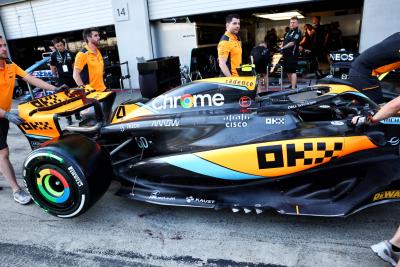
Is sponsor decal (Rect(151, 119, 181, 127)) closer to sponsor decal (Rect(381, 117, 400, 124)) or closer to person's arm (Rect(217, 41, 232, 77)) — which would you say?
sponsor decal (Rect(381, 117, 400, 124))

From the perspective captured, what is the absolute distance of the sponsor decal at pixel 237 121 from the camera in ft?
8.42

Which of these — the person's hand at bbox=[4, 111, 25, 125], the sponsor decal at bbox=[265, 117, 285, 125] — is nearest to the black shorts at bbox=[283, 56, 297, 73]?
the sponsor decal at bbox=[265, 117, 285, 125]

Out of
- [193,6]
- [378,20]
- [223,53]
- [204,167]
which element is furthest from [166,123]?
[193,6]

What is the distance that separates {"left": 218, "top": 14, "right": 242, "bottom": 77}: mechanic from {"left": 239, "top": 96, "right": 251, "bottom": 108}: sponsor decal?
4.96ft

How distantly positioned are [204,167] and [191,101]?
2.19 feet

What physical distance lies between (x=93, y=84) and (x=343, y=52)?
3.74 metres

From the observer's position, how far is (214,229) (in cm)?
256

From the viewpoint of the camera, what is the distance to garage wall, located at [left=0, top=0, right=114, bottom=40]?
10.0 m

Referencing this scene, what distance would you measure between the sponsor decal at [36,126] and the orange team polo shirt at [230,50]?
7.84 feet

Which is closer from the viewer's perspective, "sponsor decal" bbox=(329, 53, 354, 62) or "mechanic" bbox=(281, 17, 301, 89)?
"sponsor decal" bbox=(329, 53, 354, 62)

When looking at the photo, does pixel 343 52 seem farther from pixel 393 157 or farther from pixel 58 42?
pixel 58 42

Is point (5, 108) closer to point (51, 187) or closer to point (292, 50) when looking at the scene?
point (51, 187)

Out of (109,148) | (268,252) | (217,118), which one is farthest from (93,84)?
(268,252)

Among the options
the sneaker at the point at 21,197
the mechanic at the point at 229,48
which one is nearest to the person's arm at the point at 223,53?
the mechanic at the point at 229,48
